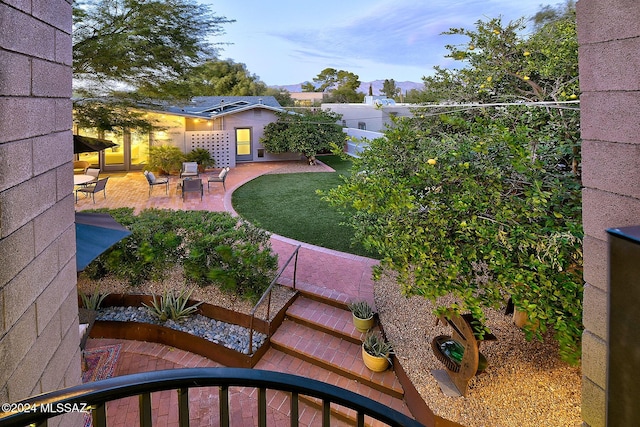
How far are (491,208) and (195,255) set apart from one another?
4.58 meters

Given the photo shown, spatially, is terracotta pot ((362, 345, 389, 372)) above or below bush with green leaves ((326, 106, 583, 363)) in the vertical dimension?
below

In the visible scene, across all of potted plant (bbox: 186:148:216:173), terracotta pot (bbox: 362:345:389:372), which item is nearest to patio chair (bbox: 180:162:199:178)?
potted plant (bbox: 186:148:216:173)

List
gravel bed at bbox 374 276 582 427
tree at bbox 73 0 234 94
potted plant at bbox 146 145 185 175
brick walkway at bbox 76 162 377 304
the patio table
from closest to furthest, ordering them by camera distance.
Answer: gravel bed at bbox 374 276 582 427
brick walkway at bbox 76 162 377 304
tree at bbox 73 0 234 94
the patio table
potted plant at bbox 146 145 185 175

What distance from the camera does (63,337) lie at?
230cm

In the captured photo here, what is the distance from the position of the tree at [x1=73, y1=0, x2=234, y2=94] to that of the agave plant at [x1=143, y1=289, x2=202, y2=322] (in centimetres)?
543

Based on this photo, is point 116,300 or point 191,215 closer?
point 116,300

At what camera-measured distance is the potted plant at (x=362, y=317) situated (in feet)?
17.9

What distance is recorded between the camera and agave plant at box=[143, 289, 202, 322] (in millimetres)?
5676

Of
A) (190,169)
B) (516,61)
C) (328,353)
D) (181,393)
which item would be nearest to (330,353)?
(328,353)

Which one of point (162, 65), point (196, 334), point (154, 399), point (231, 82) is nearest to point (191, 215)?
point (196, 334)

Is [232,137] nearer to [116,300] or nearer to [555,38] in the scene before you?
[116,300]

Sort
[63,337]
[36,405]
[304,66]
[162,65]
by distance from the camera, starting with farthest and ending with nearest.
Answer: [304,66] → [162,65] → [63,337] → [36,405]

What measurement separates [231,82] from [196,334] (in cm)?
4110

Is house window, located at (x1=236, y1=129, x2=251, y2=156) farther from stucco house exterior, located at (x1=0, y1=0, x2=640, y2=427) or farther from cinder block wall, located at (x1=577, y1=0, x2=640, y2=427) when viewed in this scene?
cinder block wall, located at (x1=577, y1=0, x2=640, y2=427)
